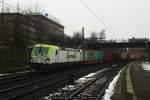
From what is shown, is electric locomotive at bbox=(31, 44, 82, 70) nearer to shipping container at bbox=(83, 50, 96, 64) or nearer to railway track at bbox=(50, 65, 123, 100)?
railway track at bbox=(50, 65, 123, 100)

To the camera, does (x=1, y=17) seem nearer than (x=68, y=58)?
No

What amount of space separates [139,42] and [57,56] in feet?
213

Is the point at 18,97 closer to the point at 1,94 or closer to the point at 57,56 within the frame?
the point at 1,94

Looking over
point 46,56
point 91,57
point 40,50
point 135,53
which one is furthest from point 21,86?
point 135,53

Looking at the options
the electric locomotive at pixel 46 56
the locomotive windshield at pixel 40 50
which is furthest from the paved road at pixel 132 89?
the locomotive windshield at pixel 40 50

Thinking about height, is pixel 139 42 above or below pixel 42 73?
above

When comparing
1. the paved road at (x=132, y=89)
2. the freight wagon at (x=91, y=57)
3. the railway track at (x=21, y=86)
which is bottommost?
the paved road at (x=132, y=89)

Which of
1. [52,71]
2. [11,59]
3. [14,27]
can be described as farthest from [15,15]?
[52,71]

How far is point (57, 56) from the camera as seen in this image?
33156mm

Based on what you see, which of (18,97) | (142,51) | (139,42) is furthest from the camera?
(142,51)

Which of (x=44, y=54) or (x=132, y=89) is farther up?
(x=44, y=54)

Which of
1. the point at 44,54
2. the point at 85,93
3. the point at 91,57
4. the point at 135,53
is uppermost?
the point at 135,53

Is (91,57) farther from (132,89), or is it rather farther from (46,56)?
(132,89)

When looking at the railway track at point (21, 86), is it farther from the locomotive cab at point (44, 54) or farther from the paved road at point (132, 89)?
the locomotive cab at point (44, 54)
